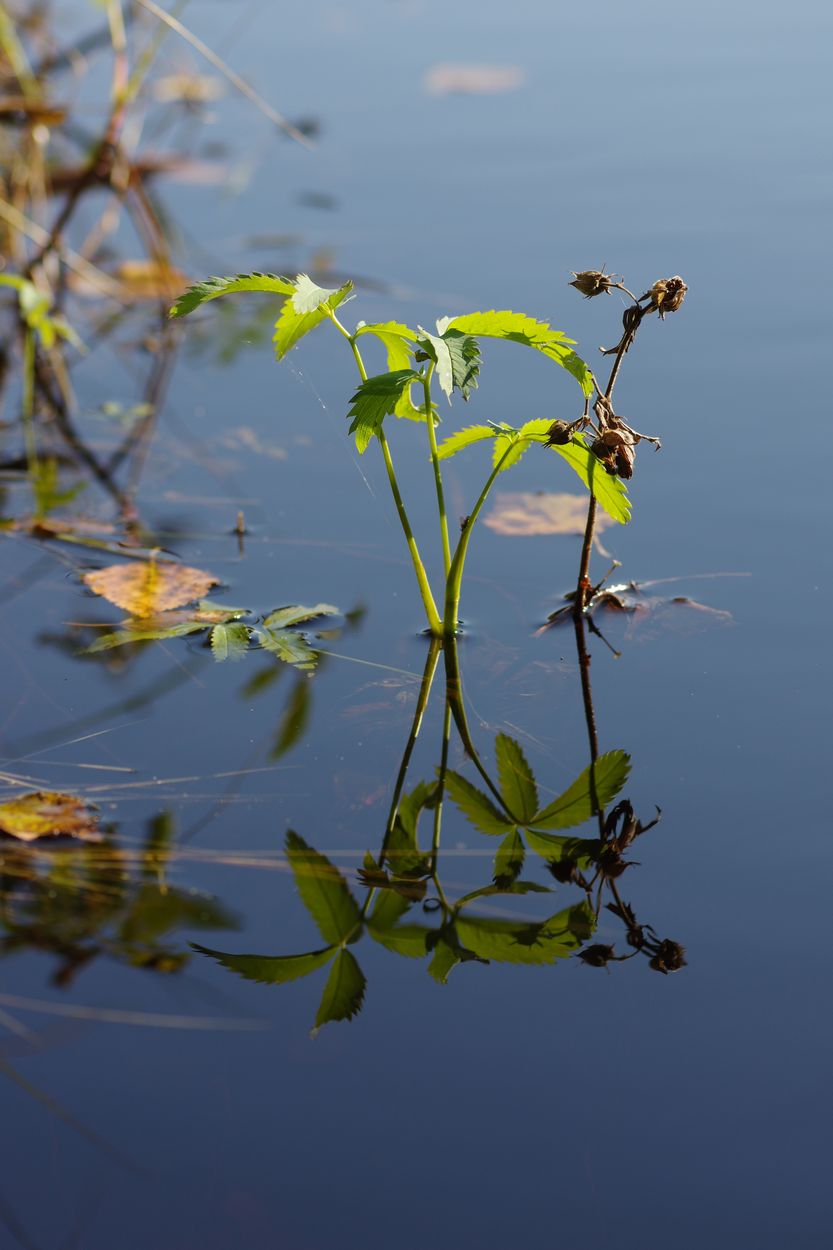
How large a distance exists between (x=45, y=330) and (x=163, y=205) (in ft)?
5.51

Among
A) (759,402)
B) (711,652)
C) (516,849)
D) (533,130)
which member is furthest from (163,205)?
(516,849)

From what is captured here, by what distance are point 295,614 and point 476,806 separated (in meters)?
0.63

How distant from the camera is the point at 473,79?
556cm

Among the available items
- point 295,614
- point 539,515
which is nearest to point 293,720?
point 295,614

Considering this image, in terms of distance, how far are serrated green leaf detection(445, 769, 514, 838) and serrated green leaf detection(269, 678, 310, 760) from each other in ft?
0.88

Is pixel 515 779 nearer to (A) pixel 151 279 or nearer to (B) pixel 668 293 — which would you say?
(B) pixel 668 293

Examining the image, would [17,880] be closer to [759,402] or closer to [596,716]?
[596,716]

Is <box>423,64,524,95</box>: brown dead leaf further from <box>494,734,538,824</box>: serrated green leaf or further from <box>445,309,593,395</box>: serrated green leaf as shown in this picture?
<box>494,734,538,824</box>: serrated green leaf

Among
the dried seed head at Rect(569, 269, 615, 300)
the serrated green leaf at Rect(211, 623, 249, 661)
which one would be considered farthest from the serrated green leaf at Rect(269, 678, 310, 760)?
the dried seed head at Rect(569, 269, 615, 300)

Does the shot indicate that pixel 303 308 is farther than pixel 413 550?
No

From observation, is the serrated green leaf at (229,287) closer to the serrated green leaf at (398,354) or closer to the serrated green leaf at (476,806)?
the serrated green leaf at (398,354)

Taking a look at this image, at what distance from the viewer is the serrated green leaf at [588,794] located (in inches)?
74.5

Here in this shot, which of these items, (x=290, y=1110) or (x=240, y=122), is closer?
(x=290, y=1110)

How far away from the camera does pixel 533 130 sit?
505 centimetres
